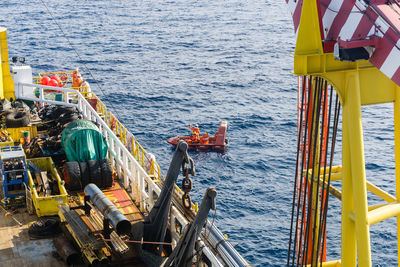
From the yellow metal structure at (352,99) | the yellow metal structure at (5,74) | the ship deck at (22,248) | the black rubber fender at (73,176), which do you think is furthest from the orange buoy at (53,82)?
the yellow metal structure at (352,99)

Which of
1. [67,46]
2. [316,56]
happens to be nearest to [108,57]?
[67,46]

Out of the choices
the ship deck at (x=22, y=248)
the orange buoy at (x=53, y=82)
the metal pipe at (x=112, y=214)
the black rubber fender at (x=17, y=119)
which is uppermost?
the orange buoy at (x=53, y=82)

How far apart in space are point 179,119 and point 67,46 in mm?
39340

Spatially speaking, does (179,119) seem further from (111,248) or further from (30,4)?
(30,4)

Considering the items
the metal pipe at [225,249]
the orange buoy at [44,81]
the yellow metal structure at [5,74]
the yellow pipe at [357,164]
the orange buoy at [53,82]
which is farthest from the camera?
the orange buoy at [53,82]

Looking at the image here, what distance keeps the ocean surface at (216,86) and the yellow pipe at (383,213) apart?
86.4ft

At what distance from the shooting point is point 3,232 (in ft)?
59.2

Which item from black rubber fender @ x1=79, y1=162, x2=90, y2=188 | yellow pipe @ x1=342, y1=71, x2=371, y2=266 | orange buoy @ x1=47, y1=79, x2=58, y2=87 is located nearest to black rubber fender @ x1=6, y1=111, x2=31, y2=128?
black rubber fender @ x1=79, y1=162, x2=90, y2=188

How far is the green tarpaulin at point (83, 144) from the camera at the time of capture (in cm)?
2138

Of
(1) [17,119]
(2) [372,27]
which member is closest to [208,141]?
(1) [17,119]

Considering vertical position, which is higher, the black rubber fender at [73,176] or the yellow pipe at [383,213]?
the yellow pipe at [383,213]

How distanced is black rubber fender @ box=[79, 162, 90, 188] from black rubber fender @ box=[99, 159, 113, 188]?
1.78 ft

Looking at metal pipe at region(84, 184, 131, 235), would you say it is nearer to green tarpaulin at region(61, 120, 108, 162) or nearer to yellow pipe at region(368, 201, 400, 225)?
green tarpaulin at region(61, 120, 108, 162)

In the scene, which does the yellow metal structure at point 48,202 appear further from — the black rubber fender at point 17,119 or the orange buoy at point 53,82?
the orange buoy at point 53,82
